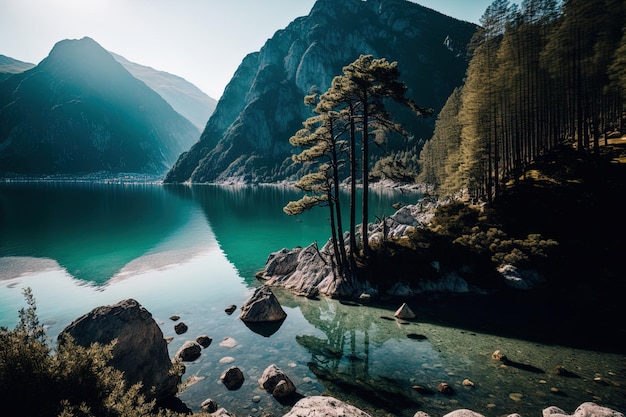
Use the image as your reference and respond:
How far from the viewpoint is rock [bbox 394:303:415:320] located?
20.9 m

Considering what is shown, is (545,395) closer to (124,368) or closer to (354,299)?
(354,299)

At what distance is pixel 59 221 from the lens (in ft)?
238

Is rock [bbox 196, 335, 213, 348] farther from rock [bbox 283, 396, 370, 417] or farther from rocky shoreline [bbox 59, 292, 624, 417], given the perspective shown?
rock [bbox 283, 396, 370, 417]

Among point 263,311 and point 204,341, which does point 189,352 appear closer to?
point 204,341

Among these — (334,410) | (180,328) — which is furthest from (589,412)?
(180,328)

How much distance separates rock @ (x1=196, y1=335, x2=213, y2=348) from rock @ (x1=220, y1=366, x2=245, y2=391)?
403 centimetres

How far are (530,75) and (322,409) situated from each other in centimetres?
5279

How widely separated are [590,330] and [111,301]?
35246mm

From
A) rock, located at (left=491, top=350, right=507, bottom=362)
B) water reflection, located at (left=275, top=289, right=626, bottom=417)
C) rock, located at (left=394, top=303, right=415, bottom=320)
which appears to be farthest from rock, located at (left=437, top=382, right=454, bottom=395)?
rock, located at (left=394, top=303, right=415, bottom=320)

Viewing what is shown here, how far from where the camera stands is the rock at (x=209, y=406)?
11909 millimetres

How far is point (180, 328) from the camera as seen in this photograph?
66.3 feet

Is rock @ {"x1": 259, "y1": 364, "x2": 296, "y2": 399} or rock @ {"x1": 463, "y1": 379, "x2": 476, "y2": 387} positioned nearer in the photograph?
rock @ {"x1": 259, "y1": 364, "x2": 296, "y2": 399}

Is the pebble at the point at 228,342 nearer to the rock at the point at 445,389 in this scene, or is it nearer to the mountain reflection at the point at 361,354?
the mountain reflection at the point at 361,354

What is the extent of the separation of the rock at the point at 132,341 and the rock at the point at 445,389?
1118cm
